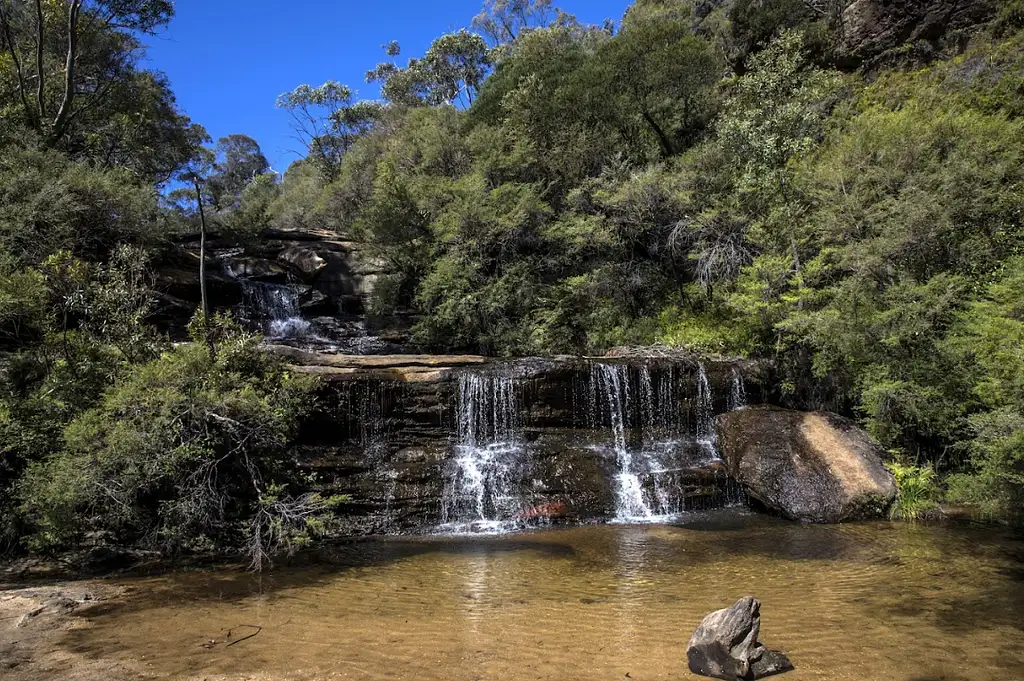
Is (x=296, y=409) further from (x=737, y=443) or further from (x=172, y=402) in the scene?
(x=737, y=443)

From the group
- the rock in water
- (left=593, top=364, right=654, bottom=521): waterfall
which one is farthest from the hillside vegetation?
the rock in water

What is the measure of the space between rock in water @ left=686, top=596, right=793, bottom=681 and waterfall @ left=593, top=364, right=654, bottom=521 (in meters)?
6.41

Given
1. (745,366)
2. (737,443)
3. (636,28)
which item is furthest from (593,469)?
(636,28)

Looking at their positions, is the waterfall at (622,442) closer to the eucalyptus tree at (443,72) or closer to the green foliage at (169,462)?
the green foliage at (169,462)

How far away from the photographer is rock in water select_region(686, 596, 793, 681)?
14.4 ft

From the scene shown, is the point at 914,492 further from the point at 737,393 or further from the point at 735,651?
the point at 735,651

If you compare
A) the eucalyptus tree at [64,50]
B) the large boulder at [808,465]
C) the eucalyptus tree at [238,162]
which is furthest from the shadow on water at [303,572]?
the eucalyptus tree at [238,162]

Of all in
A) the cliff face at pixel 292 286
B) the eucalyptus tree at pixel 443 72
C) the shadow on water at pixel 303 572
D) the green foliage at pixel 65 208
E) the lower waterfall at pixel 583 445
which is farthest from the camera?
the eucalyptus tree at pixel 443 72

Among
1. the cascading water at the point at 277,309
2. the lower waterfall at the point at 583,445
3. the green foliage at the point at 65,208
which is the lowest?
the lower waterfall at the point at 583,445

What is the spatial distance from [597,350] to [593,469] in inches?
294

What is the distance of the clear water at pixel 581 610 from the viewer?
15.4 feet

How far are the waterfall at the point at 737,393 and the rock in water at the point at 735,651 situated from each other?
10.1m

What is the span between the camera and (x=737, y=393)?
1416 centimetres

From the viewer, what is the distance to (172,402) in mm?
8305
